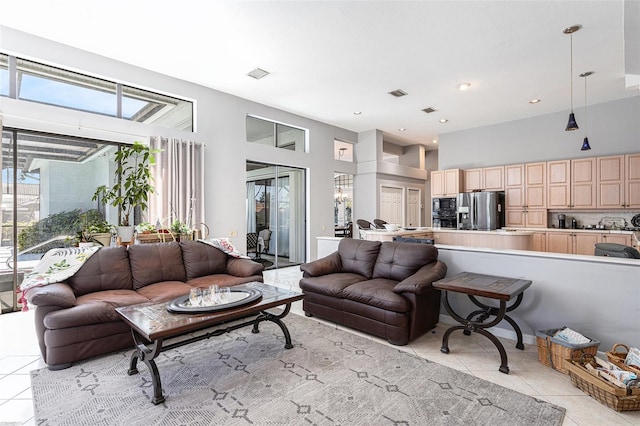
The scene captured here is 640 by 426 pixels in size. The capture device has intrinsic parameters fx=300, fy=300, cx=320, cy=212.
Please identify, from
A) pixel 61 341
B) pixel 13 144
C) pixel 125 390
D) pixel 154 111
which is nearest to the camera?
pixel 125 390

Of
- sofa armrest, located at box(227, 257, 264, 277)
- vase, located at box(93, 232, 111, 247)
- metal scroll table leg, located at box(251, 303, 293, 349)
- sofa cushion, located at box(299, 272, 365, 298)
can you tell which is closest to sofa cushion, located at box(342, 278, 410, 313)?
sofa cushion, located at box(299, 272, 365, 298)

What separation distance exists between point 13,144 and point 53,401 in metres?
3.44

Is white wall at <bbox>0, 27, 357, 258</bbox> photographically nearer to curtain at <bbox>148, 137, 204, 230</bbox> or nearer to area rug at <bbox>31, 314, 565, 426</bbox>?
curtain at <bbox>148, 137, 204, 230</bbox>

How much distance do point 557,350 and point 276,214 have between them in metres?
5.26

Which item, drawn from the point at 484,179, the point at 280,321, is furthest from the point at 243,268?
the point at 484,179

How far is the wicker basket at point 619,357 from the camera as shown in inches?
82.5

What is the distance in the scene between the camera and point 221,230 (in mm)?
5414

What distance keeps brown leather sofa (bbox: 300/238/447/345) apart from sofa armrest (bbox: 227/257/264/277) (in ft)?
1.89

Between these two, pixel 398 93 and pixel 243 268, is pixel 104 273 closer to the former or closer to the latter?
pixel 243 268

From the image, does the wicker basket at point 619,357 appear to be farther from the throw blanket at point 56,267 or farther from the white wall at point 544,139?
the white wall at point 544,139

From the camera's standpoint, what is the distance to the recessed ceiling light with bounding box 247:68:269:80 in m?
4.49

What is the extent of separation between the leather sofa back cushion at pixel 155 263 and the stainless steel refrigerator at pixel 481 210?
5.97 metres

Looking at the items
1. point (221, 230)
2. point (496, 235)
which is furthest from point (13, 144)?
point (496, 235)

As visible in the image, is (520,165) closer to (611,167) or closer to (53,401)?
(611,167)
